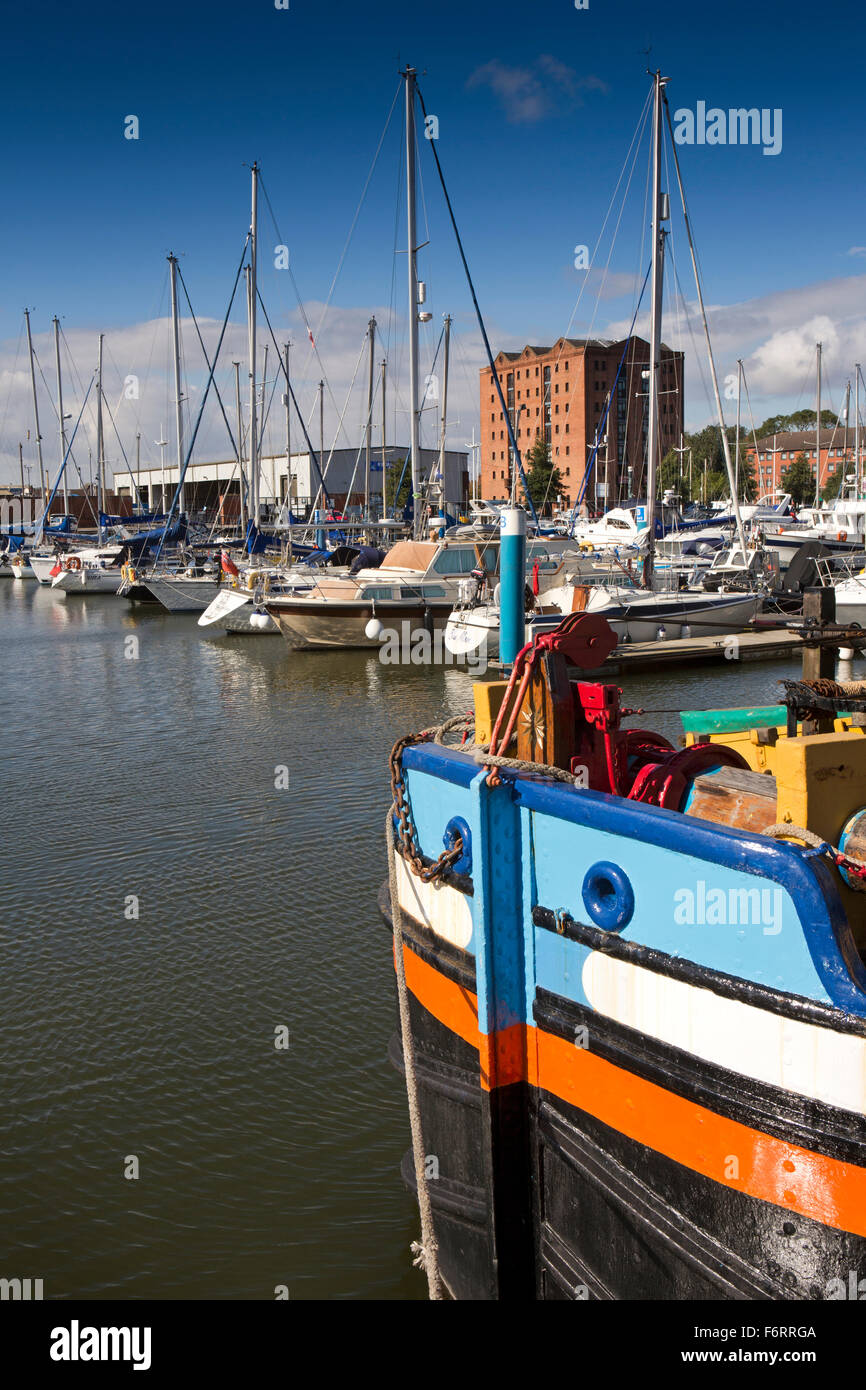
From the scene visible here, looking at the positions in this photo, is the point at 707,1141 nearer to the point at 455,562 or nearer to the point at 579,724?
the point at 579,724

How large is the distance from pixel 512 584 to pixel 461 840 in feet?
7.50

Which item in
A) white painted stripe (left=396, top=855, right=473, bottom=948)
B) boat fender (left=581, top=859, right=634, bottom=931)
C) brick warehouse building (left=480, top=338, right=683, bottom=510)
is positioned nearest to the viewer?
boat fender (left=581, top=859, right=634, bottom=931)

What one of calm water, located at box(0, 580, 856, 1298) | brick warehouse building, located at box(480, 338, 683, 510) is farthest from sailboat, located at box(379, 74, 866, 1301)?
brick warehouse building, located at box(480, 338, 683, 510)

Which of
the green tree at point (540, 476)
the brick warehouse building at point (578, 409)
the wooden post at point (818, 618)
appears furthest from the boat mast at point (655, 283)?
the brick warehouse building at point (578, 409)

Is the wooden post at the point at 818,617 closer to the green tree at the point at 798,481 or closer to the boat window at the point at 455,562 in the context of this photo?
the boat window at the point at 455,562

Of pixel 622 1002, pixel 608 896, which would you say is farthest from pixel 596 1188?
pixel 608 896

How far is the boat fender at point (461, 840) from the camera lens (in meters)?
4.39

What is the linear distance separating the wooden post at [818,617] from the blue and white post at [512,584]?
6.52 m

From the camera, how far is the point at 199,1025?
8.04 meters

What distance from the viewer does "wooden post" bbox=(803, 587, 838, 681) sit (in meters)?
12.0

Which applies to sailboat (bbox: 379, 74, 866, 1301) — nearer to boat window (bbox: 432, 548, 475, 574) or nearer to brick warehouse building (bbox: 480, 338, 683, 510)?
boat window (bbox: 432, 548, 475, 574)

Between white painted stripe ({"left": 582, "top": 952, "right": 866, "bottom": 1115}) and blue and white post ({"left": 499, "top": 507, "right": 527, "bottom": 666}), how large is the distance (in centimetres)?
263
